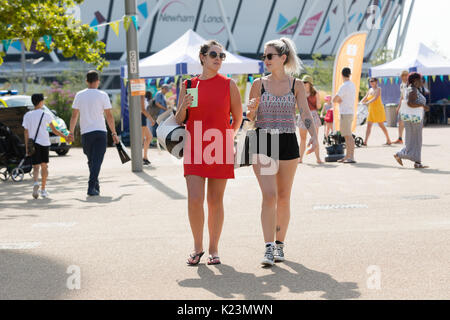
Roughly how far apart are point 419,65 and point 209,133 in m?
25.4

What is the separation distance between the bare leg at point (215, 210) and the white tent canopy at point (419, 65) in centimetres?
2487

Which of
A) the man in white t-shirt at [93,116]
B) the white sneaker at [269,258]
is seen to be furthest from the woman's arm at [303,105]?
the man in white t-shirt at [93,116]

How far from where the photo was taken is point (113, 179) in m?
14.2

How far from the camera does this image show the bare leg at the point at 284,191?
6309mm

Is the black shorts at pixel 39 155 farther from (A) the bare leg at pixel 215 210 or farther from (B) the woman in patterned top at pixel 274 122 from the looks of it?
(B) the woman in patterned top at pixel 274 122

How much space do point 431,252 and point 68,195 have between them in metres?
6.89

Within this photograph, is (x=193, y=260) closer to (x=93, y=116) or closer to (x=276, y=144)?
(x=276, y=144)

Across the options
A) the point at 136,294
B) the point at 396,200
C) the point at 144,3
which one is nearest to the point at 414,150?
the point at 396,200

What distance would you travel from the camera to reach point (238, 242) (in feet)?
24.0

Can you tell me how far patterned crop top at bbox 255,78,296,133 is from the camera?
622cm

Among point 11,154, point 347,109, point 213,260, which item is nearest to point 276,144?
point 213,260

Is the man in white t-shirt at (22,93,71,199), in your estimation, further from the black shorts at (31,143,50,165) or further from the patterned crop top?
the patterned crop top

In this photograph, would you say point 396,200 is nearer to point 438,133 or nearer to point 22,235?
point 22,235
